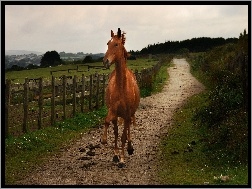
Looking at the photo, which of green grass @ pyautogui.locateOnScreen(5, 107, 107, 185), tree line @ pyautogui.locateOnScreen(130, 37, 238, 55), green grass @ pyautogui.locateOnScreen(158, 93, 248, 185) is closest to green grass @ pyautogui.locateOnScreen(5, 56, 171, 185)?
green grass @ pyautogui.locateOnScreen(5, 107, 107, 185)

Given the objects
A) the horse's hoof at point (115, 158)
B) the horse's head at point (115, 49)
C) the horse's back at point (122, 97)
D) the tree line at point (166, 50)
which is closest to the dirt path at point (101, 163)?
the horse's hoof at point (115, 158)

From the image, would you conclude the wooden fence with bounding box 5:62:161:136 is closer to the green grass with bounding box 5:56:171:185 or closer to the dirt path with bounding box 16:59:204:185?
the green grass with bounding box 5:56:171:185

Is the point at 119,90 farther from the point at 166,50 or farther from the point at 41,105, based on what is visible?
the point at 166,50

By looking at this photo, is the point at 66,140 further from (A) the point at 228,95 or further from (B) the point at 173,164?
(A) the point at 228,95

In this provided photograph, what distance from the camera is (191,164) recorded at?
9.72 m

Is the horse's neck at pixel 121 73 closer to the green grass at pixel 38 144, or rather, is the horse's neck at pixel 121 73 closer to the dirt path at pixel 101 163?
the dirt path at pixel 101 163

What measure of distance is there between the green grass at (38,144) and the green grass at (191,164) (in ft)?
9.99

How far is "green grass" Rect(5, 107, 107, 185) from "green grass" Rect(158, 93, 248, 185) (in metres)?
3.04

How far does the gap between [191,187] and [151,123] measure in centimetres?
777

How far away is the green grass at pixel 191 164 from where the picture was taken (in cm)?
829

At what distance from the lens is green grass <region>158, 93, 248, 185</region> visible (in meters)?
8.29

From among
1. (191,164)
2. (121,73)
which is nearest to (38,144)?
(121,73)

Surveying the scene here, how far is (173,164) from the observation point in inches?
384

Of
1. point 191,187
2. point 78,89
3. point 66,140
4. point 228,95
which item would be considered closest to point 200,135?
point 228,95
